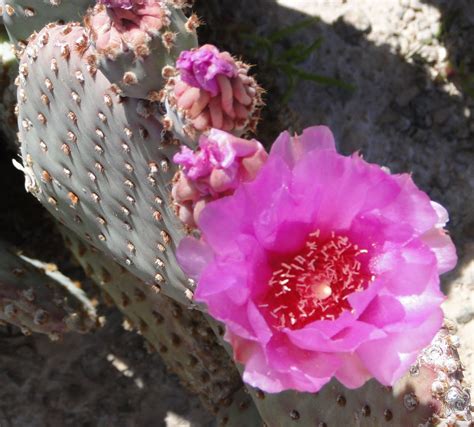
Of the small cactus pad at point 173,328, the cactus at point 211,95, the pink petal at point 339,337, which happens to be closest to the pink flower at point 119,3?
the cactus at point 211,95

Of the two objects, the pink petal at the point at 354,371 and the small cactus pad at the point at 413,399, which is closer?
the pink petal at the point at 354,371

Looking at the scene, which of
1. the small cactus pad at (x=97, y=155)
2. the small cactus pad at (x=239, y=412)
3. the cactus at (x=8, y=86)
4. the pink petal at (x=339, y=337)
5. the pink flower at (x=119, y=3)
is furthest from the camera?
the small cactus pad at (x=239, y=412)

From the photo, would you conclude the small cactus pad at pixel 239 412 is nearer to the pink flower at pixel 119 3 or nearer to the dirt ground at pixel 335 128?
the dirt ground at pixel 335 128

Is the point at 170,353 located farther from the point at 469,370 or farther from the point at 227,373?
the point at 469,370

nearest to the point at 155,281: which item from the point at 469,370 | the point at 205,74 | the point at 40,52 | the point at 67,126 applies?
the point at 67,126

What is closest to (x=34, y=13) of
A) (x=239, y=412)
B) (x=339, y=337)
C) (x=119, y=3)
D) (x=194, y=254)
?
(x=119, y=3)
